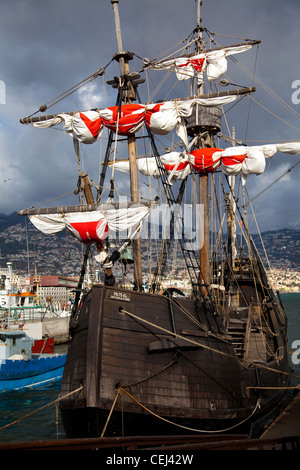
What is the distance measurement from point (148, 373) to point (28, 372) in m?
15.0

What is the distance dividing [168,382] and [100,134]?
418 inches

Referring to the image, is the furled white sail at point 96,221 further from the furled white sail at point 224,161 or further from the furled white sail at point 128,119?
the furled white sail at point 224,161

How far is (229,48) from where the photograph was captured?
2856cm

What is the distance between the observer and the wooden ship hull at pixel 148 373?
11.0 m

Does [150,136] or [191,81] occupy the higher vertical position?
[191,81]

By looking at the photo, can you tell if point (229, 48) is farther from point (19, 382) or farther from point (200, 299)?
point (19, 382)

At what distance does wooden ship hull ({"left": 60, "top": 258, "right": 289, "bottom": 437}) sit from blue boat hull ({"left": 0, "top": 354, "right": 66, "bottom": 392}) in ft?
40.2

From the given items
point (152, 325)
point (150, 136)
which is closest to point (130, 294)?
point (152, 325)

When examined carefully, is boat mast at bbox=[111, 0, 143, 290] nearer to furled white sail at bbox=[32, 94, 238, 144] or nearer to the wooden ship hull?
furled white sail at bbox=[32, 94, 238, 144]

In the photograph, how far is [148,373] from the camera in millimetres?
11555

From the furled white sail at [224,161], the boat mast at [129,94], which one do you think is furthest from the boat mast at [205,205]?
the boat mast at [129,94]

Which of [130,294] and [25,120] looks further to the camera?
[25,120]

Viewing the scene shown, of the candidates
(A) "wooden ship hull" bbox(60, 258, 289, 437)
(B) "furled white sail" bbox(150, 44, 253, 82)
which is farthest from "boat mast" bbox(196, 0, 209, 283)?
(A) "wooden ship hull" bbox(60, 258, 289, 437)

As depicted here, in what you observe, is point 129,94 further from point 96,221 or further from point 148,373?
point 148,373
